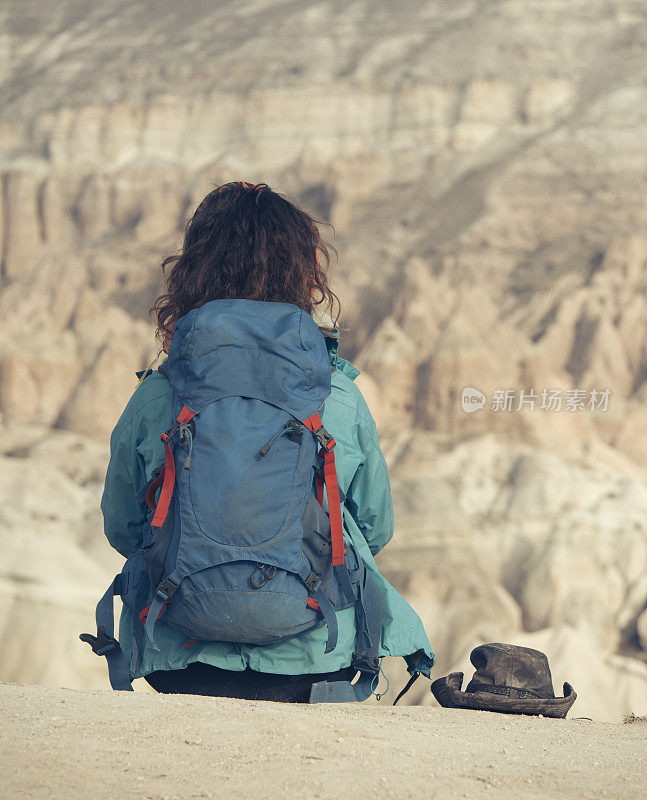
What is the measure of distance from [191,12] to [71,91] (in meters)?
4.65

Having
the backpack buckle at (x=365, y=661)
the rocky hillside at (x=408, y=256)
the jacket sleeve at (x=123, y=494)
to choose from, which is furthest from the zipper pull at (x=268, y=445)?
the rocky hillside at (x=408, y=256)

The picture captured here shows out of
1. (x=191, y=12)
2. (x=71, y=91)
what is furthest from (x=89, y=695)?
(x=191, y=12)

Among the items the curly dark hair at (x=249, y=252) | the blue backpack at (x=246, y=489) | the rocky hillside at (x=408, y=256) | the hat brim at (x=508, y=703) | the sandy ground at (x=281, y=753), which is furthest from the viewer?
the rocky hillside at (x=408, y=256)

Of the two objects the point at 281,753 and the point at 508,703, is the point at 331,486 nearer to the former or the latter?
the point at 281,753

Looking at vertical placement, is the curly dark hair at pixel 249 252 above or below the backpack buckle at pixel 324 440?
above

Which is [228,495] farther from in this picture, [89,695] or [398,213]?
[398,213]

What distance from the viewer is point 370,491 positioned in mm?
2088

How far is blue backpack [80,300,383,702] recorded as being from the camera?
1.79m

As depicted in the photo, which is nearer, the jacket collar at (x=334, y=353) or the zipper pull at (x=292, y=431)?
the zipper pull at (x=292, y=431)

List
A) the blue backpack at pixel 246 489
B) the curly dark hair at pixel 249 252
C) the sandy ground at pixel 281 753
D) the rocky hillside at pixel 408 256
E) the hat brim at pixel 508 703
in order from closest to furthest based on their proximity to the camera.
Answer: the sandy ground at pixel 281 753 → the blue backpack at pixel 246 489 → the curly dark hair at pixel 249 252 → the hat brim at pixel 508 703 → the rocky hillside at pixel 408 256

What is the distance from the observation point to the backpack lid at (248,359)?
1848mm

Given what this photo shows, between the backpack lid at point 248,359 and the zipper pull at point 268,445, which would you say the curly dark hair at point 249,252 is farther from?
the zipper pull at point 268,445

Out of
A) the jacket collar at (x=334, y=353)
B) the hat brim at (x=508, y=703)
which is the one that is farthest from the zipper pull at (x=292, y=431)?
the hat brim at (x=508, y=703)

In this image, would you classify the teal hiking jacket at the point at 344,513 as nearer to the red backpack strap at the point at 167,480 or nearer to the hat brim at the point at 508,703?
the red backpack strap at the point at 167,480
